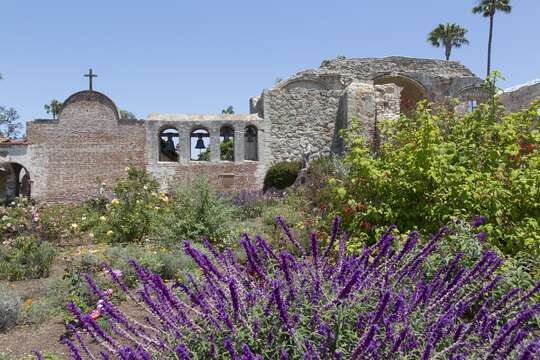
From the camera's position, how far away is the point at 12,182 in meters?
22.3

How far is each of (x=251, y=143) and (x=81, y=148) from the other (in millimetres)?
6928

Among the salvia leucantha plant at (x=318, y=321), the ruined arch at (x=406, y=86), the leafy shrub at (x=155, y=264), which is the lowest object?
the leafy shrub at (x=155, y=264)

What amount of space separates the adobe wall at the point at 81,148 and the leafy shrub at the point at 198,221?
420 inches

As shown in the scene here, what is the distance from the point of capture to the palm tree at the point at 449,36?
35344mm

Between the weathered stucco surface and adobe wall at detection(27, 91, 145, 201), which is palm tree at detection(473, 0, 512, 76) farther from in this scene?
adobe wall at detection(27, 91, 145, 201)

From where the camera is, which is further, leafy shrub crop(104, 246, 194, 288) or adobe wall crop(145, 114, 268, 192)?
adobe wall crop(145, 114, 268, 192)

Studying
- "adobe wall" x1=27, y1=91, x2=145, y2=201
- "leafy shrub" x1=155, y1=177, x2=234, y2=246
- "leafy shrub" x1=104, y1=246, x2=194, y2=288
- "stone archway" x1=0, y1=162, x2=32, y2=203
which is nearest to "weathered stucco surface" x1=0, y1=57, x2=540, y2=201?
"adobe wall" x1=27, y1=91, x2=145, y2=201

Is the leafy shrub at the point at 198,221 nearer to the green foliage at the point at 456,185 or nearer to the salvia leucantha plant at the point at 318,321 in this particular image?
the green foliage at the point at 456,185

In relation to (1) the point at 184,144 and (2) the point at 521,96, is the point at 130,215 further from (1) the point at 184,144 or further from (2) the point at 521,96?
(2) the point at 521,96

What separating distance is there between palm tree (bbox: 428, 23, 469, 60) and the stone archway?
3010 centimetres

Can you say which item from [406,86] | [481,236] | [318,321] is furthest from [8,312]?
[406,86]

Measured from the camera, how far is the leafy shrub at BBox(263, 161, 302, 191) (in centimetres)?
1817

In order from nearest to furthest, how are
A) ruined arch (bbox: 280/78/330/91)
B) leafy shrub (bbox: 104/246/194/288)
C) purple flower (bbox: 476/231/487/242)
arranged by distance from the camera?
purple flower (bbox: 476/231/487/242)
leafy shrub (bbox: 104/246/194/288)
ruined arch (bbox: 280/78/330/91)

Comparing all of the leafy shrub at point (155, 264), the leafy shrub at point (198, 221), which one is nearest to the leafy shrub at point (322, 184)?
the leafy shrub at point (198, 221)
